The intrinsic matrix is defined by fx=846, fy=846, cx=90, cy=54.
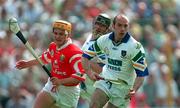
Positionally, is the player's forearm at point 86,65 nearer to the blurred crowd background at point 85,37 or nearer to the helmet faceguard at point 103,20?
the helmet faceguard at point 103,20

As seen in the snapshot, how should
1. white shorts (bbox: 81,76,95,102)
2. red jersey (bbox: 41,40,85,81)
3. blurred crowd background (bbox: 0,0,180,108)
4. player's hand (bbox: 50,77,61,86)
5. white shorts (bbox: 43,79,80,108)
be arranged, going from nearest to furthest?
player's hand (bbox: 50,77,61,86) < red jersey (bbox: 41,40,85,81) < white shorts (bbox: 43,79,80,108) < white shorts (bbox: 81,76,95,102) < blurred crowd background (bbox: 0,0,180,108)

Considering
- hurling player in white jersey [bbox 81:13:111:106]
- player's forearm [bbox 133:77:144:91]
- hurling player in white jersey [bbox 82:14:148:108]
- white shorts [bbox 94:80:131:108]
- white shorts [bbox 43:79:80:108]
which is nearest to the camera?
player's forearm [bbox 133:77:144:91]

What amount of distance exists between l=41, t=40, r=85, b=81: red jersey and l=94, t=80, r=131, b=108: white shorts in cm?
47

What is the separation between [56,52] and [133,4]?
9646mm

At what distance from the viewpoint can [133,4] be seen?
23.6m

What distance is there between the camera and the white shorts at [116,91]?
13.8m

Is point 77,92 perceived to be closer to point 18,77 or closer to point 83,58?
point 83,58

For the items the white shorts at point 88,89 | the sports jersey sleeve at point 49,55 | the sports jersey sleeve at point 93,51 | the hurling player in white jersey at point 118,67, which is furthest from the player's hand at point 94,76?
the white shorts at point 88,89

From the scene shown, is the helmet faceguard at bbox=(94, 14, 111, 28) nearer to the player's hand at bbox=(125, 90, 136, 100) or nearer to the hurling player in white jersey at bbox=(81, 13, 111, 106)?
the hurling player in white jersey at bbox=(81, 13, 111, 106)

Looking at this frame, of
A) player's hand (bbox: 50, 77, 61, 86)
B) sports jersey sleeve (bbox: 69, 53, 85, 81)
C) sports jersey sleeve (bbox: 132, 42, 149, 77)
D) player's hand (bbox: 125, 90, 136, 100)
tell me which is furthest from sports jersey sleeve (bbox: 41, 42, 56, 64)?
player's hand (bbox: 125, 90, 136, 100)

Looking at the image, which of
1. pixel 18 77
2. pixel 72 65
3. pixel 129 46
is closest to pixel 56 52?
pixel 72 65

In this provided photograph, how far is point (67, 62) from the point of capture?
1415 centimetres

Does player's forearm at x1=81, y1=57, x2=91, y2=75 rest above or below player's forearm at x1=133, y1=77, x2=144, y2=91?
above

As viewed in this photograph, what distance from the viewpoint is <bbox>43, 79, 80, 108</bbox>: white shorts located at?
566 inches
